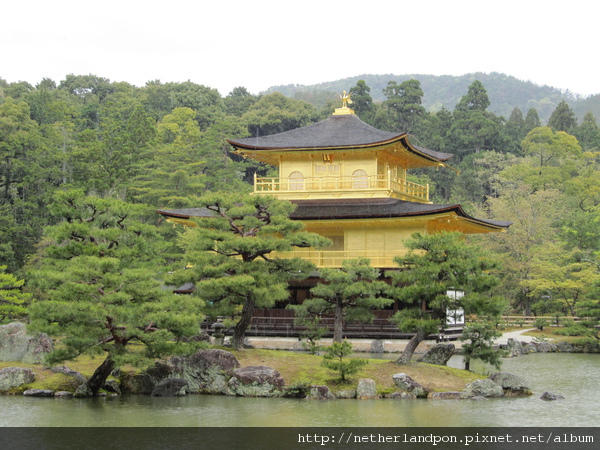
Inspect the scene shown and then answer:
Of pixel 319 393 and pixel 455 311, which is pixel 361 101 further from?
pixel 319 393

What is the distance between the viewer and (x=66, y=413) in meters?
17.1

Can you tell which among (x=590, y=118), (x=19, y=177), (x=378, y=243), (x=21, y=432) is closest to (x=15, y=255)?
(x=19, y=177)

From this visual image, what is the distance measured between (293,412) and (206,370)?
3.76 metres

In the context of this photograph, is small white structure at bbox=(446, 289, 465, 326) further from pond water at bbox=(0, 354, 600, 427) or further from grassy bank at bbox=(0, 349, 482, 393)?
pond water at bbox=(0, 354, 600, 427)

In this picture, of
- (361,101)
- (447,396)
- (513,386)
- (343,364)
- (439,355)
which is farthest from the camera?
(361,101)

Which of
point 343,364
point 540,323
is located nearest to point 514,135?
point 540,323

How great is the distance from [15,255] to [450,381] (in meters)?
31.6

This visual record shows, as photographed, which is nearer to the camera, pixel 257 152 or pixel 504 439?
pixel 504 439

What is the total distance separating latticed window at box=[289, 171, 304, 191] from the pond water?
53.8 ft

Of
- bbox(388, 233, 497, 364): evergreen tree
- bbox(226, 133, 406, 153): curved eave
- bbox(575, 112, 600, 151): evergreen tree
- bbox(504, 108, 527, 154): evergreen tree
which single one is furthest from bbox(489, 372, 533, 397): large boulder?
bbox(575, 112, 600, 151): evergreen tree

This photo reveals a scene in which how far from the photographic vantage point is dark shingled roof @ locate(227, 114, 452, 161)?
108ft

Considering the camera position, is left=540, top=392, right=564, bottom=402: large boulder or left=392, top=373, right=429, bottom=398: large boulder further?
left=392, top=373, right=429, bottom=398: large boulder

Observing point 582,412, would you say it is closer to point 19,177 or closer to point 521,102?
point 19,177

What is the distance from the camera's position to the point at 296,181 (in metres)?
34.9
